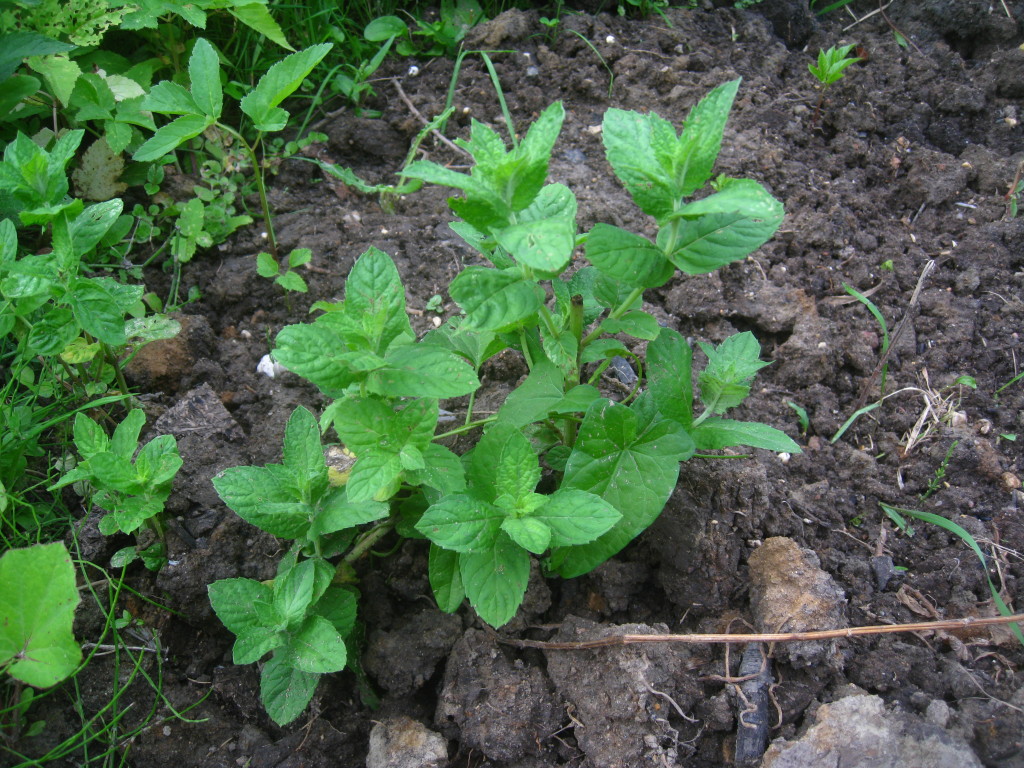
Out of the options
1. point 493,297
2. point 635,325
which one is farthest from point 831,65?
point 493,297

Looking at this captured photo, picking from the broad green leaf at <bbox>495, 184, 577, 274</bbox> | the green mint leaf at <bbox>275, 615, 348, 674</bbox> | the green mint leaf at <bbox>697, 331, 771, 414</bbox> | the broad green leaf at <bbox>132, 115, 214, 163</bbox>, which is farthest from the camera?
the broad green leaf at <bbox>132, 115, 214, 163</bbox>

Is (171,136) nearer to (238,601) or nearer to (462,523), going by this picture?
(238,601)

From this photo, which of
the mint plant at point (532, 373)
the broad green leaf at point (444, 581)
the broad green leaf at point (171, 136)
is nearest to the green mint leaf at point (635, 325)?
the mint plant at point (532, 373)

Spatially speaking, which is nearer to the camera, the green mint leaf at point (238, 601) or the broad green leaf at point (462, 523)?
the broad green leaf at point (462, 523)

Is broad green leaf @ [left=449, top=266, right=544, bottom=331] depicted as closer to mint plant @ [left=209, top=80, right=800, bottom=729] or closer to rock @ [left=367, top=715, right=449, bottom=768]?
mint plant @ [left=209, top=80, right=800, bottom=729]

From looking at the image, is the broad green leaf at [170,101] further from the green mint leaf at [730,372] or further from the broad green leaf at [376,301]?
the green mint leaf at [730,372]

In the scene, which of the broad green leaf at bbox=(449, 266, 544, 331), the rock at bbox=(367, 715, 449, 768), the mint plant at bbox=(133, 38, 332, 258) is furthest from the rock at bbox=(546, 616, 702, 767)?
the mint plant at bbox=(133, 38, 332, 258)

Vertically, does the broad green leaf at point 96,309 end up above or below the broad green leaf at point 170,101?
below
